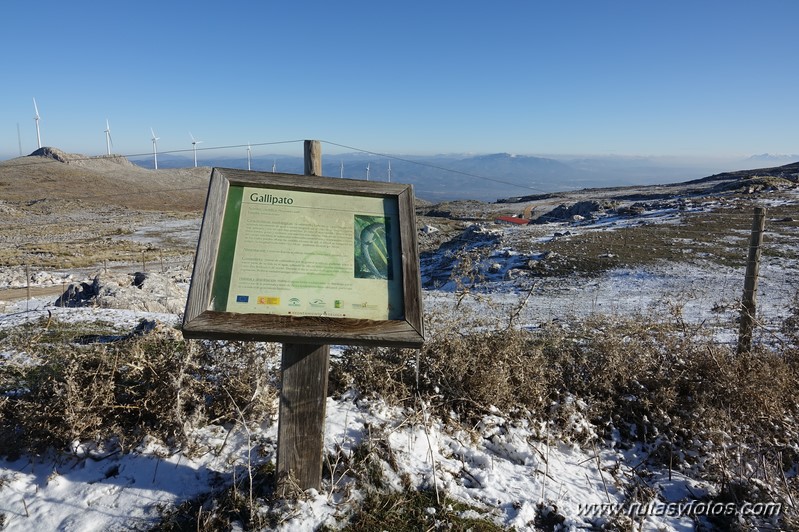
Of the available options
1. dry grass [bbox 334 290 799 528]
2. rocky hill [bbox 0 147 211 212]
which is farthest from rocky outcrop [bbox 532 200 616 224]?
rocky hill [bbox 0 147 211 212]

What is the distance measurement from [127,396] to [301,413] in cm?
169

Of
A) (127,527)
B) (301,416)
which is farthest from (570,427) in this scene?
(127,527)

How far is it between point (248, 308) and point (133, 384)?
1926 mm

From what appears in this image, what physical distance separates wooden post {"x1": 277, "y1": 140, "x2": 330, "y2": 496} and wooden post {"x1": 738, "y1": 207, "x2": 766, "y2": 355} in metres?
4.94

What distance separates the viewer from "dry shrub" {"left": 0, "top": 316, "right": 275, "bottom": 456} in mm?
3453

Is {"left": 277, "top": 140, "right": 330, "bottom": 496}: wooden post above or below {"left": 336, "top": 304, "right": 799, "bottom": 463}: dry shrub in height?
above

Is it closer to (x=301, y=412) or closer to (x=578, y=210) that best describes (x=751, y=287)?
(x=301, y=412)

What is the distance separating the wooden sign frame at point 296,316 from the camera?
8.76 ft

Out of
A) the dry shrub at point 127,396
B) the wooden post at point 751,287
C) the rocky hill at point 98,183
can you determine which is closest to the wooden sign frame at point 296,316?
the dry shrub at point 127,396

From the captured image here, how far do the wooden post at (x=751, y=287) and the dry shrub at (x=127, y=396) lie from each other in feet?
17.1

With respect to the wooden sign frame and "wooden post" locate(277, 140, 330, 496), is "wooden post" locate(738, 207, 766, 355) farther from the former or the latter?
"wooden post" locate(277, 140, 330, 496)

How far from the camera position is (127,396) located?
3.82m

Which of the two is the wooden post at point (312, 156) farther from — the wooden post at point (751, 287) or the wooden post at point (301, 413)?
the wooden post at point (751, 287)

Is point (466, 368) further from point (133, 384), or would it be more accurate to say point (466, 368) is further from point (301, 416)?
point (133, 384)
